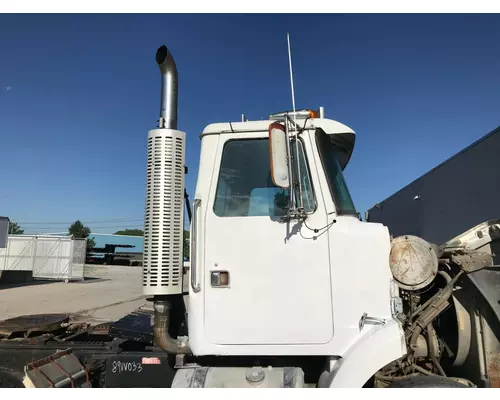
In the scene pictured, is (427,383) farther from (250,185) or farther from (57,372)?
(57,372)

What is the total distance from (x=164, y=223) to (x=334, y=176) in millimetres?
1345

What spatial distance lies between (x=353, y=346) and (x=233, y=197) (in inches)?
52.3

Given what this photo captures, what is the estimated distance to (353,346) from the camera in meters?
2.34

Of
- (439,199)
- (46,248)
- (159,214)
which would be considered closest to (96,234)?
(46,248)

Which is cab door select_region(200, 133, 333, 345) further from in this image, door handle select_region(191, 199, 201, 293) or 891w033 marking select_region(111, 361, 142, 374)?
891w033 marking select_region(111, 361, 142, 374)

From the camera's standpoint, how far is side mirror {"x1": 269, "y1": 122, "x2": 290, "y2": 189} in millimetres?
2262

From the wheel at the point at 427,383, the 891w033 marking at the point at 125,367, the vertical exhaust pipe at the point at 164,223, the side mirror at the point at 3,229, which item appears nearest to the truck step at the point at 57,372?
the 891w033 marking at the point at 125,367

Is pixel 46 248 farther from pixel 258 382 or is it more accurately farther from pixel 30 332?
pixel 258 382

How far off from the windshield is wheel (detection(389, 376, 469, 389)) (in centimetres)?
123

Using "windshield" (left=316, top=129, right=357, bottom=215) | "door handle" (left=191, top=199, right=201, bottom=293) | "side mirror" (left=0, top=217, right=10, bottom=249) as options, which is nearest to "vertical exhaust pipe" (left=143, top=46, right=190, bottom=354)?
"door handle" (left=191, top=199, right=201, bottom=293)

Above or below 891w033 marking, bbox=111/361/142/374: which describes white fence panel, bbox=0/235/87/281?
above

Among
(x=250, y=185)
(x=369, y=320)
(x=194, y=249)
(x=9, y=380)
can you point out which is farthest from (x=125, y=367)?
(x=369, y=320)

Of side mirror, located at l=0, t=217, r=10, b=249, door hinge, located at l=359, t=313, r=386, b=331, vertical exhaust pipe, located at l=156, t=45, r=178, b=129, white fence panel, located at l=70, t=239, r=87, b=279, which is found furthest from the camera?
white fence panel, located at l=70, t=239, r=87, b=279

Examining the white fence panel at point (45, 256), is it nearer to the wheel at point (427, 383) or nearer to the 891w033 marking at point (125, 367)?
the 891w033 marking at point (125, 367)
